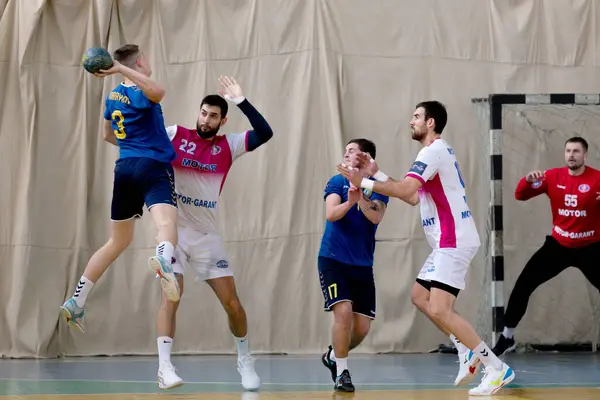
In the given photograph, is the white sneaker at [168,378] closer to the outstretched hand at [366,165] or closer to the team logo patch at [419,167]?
the outstretched hand at [366,165]

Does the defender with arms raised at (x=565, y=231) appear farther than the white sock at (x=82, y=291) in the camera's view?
Yes

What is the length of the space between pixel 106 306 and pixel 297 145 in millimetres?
2906

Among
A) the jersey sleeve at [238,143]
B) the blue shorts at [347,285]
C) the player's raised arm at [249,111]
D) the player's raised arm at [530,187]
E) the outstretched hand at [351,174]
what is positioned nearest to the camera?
the outstretched hand at [351,174]

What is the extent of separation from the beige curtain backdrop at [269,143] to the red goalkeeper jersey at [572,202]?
1517 mm

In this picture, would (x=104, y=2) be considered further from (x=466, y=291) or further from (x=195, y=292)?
(x=466, y=291)

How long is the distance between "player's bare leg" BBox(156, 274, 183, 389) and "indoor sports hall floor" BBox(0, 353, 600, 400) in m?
0.11

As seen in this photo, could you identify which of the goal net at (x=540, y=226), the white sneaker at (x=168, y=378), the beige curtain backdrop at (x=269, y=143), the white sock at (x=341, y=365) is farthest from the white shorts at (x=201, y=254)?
the goal net at (x=540, y=226)

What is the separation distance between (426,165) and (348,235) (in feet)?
3.20

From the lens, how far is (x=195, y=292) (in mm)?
11438

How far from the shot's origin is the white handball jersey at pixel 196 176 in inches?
314

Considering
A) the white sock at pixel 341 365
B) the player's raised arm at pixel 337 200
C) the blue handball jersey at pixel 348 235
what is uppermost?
the player's raised arm at pixel 337 200

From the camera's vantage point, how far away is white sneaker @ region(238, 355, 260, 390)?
7.80 metres

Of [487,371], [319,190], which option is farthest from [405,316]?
[487,371]

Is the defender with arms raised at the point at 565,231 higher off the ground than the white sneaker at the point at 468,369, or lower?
higher
